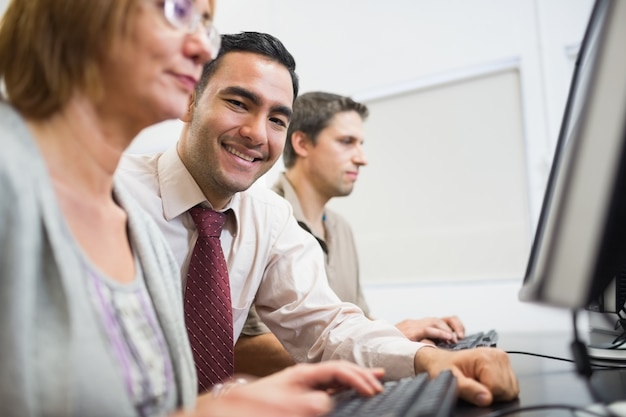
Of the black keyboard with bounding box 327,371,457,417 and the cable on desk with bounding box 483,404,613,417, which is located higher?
the black keyboard with bounding box 327,371,457,417

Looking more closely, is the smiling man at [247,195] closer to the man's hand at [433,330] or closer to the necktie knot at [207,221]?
the necktie knot at [207,221]

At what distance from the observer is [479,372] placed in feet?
2.66

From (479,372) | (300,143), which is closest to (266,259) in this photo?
(479,372)

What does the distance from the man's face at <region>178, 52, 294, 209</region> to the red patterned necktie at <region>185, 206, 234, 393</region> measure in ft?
0.64

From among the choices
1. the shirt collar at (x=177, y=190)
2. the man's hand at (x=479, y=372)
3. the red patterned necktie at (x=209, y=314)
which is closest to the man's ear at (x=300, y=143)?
the shirt collar at (x=177, y=190)

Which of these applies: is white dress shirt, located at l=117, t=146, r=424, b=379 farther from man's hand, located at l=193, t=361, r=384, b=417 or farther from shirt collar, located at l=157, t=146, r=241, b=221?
man's hand, located at l=193, t=361, r=384, b=417

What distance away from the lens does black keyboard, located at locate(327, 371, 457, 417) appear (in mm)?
515

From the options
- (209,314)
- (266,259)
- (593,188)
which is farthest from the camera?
(266,259)

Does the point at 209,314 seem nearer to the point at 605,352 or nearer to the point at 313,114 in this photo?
the point at 605,352

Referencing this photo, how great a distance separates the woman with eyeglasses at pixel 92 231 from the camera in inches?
20.0

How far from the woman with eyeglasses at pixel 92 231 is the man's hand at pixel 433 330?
0.82 meters

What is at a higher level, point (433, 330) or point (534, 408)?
point (534, 408)

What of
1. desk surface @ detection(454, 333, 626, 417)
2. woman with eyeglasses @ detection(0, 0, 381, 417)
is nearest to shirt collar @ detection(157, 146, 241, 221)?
woman with eyeglasses @ detection(0, 0, 381, 417)

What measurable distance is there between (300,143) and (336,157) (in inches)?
7.4
